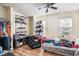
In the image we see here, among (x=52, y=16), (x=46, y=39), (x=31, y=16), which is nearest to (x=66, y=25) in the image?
(x=52, y=16)

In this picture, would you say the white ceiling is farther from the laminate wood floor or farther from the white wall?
the laminate wood floor

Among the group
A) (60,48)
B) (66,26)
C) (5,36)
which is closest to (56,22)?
(66,26)

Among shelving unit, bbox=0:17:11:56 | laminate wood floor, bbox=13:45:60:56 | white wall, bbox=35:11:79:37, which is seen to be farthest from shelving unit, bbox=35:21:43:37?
shelving unit, bbox=0:17:11:56

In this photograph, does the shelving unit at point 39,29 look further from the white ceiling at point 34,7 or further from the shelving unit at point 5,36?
the shelving unit at point 5,36

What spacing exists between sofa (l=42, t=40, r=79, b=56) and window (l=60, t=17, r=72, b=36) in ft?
0.56

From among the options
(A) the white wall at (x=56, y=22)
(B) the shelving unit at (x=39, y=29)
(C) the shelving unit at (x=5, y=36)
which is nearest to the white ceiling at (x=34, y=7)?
(A) the white wall at (x=56, y=22)

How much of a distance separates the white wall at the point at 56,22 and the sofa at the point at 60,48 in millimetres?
152

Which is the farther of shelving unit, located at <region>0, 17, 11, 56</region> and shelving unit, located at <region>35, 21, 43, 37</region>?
shelving unit, located at <region>35, 21, 43, 37</region>

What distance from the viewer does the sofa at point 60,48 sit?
1878mm

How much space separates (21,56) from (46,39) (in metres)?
0.52

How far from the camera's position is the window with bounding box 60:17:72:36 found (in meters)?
1.91

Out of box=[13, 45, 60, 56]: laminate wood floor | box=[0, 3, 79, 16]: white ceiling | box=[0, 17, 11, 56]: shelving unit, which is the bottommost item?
box=[13, 45, 60, 56]: laminate wood floor

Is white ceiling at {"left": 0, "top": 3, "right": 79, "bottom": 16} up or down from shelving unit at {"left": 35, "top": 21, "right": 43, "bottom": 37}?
up

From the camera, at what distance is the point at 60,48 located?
75.4 inches
